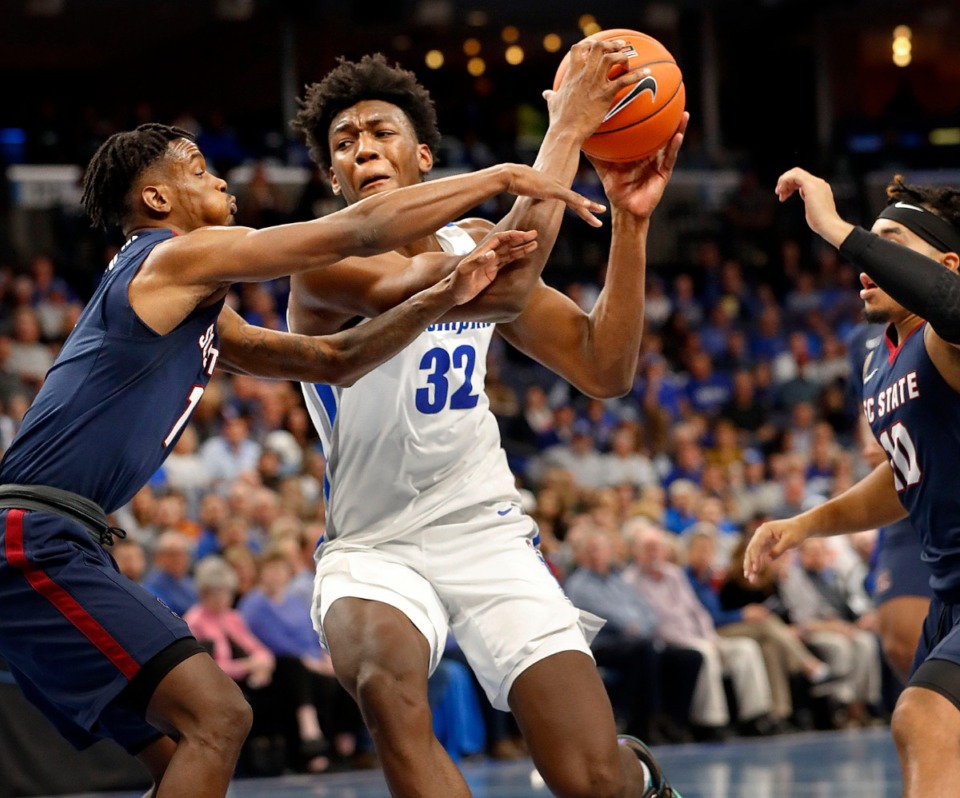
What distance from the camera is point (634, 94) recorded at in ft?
15.9

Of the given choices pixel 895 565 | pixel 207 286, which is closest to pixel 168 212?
pixel 207 286

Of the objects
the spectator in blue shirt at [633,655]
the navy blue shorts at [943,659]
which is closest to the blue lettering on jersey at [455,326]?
the navy blue shorts at [943,659]

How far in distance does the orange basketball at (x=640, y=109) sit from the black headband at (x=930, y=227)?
0.83 m

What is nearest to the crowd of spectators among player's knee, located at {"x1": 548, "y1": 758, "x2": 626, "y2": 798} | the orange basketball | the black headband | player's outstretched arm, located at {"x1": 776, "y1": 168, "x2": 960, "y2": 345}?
player's knee, located at {"x1": 548, "y1": 758, "x2": 626, "y2": 798}

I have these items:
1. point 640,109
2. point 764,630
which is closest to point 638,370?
point 764,630

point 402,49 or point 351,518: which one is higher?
point 402,49

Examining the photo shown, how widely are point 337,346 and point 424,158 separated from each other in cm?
92

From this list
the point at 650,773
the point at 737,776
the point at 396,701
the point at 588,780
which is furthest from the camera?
the point at 737,776

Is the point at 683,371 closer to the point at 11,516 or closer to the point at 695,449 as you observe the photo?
the point at 695,449

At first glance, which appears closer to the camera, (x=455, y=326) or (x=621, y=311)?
(x=455, y=326)

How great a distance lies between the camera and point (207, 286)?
428 cm

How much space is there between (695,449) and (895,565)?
8303 mm

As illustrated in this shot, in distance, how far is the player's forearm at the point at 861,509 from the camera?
17.8ft

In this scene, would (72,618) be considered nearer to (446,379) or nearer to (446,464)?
(446,464)
